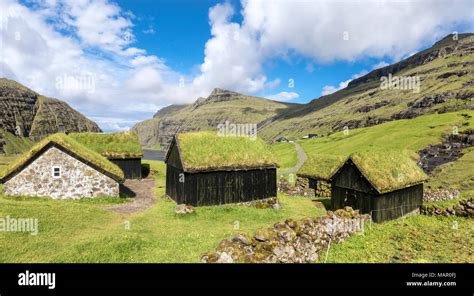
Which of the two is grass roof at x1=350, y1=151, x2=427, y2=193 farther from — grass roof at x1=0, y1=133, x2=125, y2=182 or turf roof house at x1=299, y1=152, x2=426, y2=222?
grass roof at x1=0, y1=133, x2=125, y2=182

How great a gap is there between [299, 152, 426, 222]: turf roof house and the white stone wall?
23123 mm

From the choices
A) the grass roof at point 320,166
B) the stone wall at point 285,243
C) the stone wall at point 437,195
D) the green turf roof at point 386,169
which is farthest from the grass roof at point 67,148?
the stone wall at point 437,195

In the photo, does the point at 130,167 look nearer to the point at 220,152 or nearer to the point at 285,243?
the point at 220,152

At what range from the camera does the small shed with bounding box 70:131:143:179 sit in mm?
40847

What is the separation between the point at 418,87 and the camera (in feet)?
566

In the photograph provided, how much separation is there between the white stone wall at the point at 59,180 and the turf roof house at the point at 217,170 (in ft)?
23.7

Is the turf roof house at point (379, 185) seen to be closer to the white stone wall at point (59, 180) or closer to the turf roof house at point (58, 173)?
the turf roof house at point (58, 173)

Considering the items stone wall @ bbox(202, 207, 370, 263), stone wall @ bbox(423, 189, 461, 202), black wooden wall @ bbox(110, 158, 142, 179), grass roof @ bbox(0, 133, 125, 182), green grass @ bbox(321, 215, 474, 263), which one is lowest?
green grass @ bbox(321, 215, 474, 263)

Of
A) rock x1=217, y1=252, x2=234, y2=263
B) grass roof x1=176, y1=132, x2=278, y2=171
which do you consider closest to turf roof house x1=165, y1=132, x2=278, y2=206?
grass roof x1=176, y1=132, x2=278, y2=171

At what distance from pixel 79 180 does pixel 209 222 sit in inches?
525

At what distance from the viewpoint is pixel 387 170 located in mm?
24703
